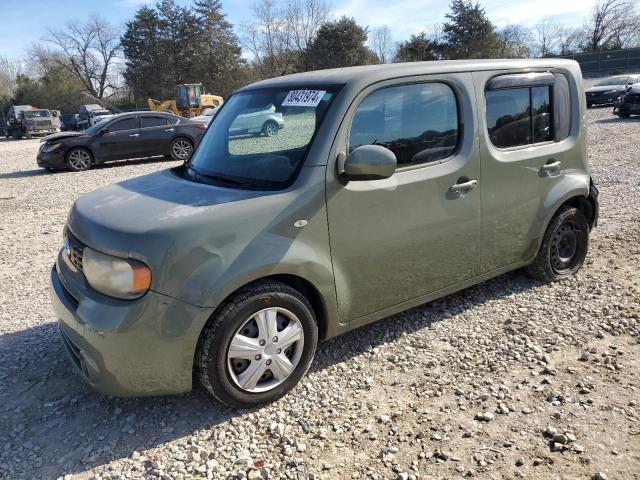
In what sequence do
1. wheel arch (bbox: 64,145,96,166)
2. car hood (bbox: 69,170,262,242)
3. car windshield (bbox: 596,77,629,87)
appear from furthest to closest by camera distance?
car windshield (bbox: 596,77,629,87) < wheel arch (bbox: 64,145,96,166) < car hood (bbox: 69,170,262,242)

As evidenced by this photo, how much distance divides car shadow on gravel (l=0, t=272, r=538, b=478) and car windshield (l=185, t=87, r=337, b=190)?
1.33 m

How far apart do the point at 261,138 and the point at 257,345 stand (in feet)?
4.54

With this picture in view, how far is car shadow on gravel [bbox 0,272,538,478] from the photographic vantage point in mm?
Result: 2760

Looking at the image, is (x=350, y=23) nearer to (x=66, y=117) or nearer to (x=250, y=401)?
(x=66, y=117)

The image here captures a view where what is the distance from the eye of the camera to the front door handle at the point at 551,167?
13.7ft

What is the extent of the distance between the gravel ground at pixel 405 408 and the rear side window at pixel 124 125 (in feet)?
37.8

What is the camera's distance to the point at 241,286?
281cm

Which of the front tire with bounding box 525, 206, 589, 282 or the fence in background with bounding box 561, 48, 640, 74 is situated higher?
the fence in background with bounding box 561, 48, 640, 74

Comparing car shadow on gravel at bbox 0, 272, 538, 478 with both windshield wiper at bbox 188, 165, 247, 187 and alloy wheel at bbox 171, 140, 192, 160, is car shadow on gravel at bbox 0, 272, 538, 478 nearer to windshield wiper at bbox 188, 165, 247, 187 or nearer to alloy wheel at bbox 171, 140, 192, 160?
windshield wiper at bbox 188, 165, 247, 187

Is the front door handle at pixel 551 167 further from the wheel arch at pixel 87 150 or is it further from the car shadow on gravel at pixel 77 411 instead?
the wheel arch at pixel 87 150

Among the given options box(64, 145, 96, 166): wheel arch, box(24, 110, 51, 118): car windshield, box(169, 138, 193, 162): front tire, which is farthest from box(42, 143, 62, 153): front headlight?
box(24, 110, 51, 118): car windshield

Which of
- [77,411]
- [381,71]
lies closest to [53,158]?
[77,411]

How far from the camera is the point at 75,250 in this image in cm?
304

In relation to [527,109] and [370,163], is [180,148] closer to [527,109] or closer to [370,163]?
[527,109]
